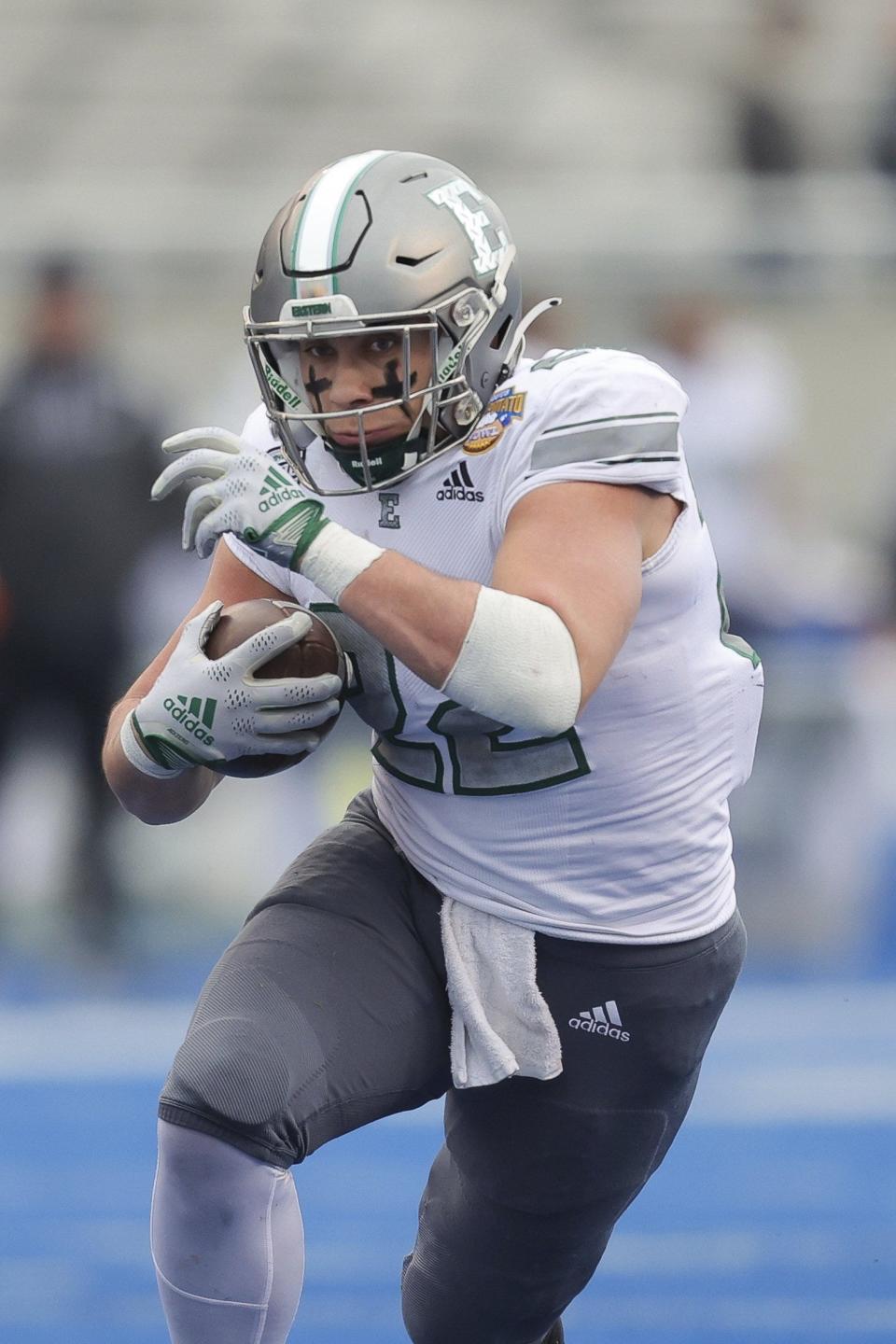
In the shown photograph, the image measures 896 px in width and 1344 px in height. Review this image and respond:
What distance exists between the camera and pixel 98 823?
5.11m

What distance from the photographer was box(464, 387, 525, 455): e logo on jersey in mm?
2131

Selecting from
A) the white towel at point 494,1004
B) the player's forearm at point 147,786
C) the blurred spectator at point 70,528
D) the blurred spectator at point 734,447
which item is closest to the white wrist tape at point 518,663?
the white towel at point 494,1004

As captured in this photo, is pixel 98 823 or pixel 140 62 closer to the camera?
pixel 98 823

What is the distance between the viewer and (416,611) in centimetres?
192

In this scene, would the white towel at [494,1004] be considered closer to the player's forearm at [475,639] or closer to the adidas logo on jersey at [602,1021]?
the adidas logo on jersey at [602,1021]

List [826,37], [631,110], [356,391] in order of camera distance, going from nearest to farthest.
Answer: [356,391], [826,37], [631,110]

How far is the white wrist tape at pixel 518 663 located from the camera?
6.19 feet

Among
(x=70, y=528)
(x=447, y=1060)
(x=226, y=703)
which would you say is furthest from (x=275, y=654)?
(x=70, y=528)

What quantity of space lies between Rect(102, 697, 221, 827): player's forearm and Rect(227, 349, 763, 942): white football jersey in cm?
24

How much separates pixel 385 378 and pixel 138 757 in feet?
1.74

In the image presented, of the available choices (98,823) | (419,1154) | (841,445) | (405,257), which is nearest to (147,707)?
(405,257)

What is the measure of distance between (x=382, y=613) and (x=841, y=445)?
18.0 ft

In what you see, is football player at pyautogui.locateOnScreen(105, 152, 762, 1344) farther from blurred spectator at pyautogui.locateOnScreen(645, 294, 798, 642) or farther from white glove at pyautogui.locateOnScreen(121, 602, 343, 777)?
blurred spectator at pyautogui.locateOnScreen(645, 294, 798, 642)

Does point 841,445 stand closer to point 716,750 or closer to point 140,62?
point 140,62
